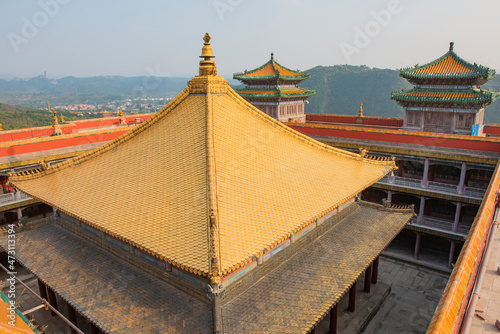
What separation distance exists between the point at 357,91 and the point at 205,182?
342ft

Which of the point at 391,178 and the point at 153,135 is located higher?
the point at 153,135

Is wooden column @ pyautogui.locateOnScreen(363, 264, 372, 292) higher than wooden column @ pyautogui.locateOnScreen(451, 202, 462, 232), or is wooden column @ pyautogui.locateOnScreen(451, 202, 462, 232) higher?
wooden column @ pyautogui.locateOnScreen(451, 202, 462, 232)

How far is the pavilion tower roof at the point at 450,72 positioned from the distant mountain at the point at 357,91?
235ft

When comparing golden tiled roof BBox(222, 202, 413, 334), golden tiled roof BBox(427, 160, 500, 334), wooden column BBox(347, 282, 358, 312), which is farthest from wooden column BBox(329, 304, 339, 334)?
golden tiled roof BBox(427, 160, 500, 334)

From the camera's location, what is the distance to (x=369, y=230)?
14078 mm

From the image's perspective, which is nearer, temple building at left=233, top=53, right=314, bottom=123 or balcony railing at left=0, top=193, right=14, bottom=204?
balcony railing at left=0, top=193, right=14, bottom=204

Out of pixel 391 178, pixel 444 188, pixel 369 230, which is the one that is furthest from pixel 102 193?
pixel 444 188

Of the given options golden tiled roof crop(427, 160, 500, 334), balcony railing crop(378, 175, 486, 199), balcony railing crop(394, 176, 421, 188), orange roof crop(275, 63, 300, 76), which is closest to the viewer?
golden tiled roof crop(427, 160, 500, 334)

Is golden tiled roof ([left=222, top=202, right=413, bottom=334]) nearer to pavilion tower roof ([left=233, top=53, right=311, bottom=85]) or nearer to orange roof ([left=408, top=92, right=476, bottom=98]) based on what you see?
orange roof ([left=408, top=92, right=476, bottom=98])

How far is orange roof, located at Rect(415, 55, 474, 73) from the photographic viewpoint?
2198 centimetres

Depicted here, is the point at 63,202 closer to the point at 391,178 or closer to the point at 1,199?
the point at 1,199

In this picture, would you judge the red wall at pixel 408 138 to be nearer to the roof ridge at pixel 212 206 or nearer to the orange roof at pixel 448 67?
the orange roof at pixel 448 67

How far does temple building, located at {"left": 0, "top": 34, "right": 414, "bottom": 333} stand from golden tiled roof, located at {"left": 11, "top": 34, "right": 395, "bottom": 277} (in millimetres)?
45

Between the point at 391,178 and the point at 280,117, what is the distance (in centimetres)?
1144
